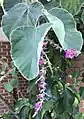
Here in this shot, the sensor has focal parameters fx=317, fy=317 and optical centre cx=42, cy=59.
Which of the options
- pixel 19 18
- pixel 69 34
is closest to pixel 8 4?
pixel 19 18

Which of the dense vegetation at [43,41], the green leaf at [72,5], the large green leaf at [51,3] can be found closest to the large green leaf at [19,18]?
the dense vegetation at [43,41]

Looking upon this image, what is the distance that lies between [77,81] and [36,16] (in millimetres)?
1271

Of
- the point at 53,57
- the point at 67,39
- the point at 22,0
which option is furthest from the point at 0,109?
the point at 67,39

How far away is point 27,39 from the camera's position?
0.90m

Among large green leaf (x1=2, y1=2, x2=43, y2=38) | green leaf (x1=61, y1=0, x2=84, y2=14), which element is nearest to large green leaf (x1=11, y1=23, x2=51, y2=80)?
large green leaf (x1=2, y1=2, x2=43, y2=38)

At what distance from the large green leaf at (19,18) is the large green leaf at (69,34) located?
0.08 m

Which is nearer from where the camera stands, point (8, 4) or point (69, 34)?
point (69, 34)

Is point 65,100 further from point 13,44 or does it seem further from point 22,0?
point 13,44

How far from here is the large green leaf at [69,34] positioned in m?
0.97

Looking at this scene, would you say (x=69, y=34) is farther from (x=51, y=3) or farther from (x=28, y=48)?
(x=51, y=3)

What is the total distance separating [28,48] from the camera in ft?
2.86

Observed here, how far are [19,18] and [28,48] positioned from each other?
0.24m

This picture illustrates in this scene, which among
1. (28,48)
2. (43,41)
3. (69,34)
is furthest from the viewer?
(43,41)

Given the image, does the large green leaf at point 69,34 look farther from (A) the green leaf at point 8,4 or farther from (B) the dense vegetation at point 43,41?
(A) the green leaf at point 8,4
